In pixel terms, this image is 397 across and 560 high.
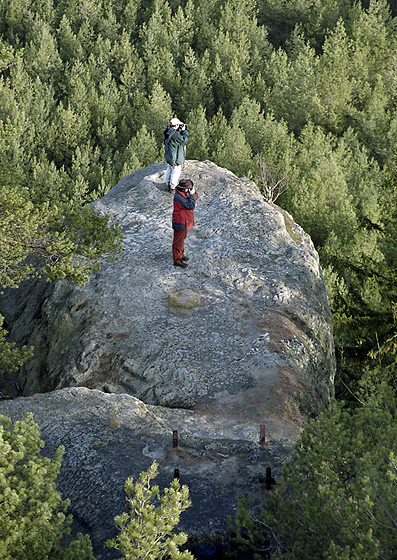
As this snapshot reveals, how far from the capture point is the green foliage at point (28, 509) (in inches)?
154

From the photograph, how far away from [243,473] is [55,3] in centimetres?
6610

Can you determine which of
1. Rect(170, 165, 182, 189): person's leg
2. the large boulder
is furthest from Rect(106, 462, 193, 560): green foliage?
Rect(170, 165, 182, 189): person's leg

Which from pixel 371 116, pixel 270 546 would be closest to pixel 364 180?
pixel 371 116

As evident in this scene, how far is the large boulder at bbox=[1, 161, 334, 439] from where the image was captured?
9609 mm

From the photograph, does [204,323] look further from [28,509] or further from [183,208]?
[28,509]

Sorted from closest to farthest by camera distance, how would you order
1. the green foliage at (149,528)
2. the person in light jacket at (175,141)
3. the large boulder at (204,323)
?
1. the green foliage at (149,528)
2. the large boulder at (204,323)
3. the person in light jacket at (175,141)

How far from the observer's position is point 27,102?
46.7 m

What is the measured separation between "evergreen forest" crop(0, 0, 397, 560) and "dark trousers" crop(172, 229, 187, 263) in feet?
18.9

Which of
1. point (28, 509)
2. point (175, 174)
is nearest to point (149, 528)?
point (28, 509)

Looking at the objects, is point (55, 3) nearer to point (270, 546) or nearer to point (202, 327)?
point (202, 327)

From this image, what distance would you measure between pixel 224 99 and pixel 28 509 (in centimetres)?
5204

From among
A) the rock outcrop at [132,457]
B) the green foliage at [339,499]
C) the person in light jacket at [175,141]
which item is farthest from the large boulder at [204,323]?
the green foliage at [339,499]

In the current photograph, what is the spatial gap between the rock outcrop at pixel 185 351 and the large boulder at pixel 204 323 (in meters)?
0.03

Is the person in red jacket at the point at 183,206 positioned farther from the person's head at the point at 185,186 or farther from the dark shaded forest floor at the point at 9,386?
the dark shaded forest floor at the point at 9,386
